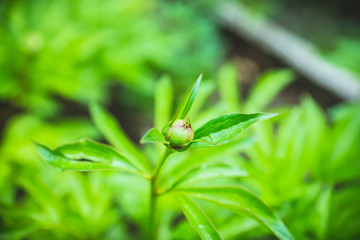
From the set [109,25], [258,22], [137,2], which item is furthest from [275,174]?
[258,22]

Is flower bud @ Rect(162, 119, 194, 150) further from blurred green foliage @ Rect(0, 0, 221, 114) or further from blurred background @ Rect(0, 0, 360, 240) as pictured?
blurred green foliage @ Rect(0, 0, 221, 114)

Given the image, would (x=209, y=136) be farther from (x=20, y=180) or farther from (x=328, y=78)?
(x=328, y=78)

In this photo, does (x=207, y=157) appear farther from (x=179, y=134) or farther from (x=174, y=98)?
(x=174, y=98)

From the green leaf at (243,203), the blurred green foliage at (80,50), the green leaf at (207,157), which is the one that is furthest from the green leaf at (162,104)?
the blurred green foliage at (80,50)

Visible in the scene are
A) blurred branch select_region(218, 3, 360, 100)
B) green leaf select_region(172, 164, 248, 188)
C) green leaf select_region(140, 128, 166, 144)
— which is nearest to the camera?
green leaf select_region(140, 128, 166, 144)

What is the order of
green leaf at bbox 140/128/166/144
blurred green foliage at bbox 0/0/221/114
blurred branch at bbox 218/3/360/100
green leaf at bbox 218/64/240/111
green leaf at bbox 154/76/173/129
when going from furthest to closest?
blurred branch at bbox 218/3/360/100 < blurred green foliage at bbox 0/0/221/114 < green leaf at bbox 218/64/240/111 < green leaf at bbox 154/76/173/129 < green leaf at bbox 140/128/166/144

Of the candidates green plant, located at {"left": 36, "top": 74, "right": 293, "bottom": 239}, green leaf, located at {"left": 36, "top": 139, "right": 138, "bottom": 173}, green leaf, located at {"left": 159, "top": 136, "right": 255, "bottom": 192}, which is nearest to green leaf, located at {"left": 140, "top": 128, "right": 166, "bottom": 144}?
green plant, located at {"left": 36, "top": 74, "right": 293, "bottom": 239}
